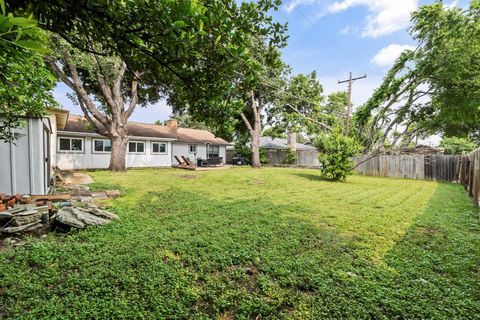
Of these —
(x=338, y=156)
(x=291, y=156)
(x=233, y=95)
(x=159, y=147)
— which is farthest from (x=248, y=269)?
(x=291, y=156)

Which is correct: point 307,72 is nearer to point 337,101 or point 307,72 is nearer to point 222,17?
point 337,101

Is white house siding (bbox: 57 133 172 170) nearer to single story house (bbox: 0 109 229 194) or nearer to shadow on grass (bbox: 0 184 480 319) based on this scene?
single story house (bbox: 0 109 229 194)

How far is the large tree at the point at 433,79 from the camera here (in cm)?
1300

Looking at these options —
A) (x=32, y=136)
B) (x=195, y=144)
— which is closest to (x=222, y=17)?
(x=32, y=136)

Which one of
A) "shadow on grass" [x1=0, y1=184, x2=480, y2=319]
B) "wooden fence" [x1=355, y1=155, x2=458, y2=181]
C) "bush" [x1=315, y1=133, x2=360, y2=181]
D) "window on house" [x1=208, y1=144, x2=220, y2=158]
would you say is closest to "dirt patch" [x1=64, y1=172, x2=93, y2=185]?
"shadow on grass" [x1=0, y1=184, x2=480, y2=319]

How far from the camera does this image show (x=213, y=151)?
83.7ft

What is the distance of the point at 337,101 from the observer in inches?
1133

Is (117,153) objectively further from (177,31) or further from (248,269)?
(177,31)

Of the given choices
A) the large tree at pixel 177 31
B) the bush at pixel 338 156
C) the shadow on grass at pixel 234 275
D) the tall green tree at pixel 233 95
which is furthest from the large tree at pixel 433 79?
the large tree at pixel 177 31

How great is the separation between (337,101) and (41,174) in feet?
94.8

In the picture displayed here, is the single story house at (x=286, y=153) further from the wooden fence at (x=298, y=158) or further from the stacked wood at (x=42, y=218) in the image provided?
the stacked wood at (x=42, y=218)

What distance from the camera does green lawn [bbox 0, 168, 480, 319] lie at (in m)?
2.45

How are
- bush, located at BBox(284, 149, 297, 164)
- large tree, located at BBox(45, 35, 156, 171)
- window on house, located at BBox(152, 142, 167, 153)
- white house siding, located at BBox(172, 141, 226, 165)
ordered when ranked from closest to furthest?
large tree, located at BBox(45, 35, 156, 171) < window on house, located at BBox(152, 142, 167, 153) < white house siding, located at BBox(172, 141, 226, 165) < bush, located at BBox(284, 149, 297, 164)

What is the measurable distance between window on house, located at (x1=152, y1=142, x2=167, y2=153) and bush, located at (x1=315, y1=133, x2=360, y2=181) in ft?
42.9
